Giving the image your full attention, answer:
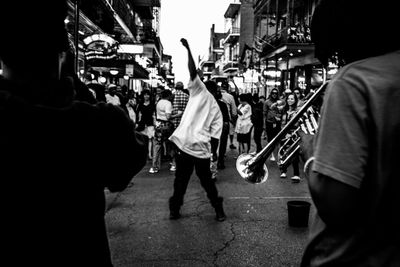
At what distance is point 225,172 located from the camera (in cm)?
1086

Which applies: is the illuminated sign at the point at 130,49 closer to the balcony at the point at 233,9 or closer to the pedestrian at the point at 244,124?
the pedestrian at the point at 244,124

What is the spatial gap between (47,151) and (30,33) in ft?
1.33

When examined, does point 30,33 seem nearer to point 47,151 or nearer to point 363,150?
point 47,151

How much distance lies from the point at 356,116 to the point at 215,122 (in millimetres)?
5307

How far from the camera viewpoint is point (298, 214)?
6.10m

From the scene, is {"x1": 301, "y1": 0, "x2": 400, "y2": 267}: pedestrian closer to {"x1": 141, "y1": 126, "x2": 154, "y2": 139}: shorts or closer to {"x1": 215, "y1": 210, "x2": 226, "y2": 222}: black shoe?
{"x1": 215, "y1": 210, "x2": 226, "y2": 222}: black shoe

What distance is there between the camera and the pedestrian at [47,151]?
156 centimetres

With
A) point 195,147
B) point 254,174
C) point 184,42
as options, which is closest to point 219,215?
point 195,147

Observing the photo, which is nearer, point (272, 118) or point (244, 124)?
point (272, 118)

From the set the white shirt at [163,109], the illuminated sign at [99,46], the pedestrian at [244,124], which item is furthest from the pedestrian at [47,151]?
the illuminated sign at [99,46]

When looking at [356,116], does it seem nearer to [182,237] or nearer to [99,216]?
[99,216]

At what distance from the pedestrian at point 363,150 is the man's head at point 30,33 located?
3.13ft

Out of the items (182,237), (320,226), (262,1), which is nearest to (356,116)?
(320,226)

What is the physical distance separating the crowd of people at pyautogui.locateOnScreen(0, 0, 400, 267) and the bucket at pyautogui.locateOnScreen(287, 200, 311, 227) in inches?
174
